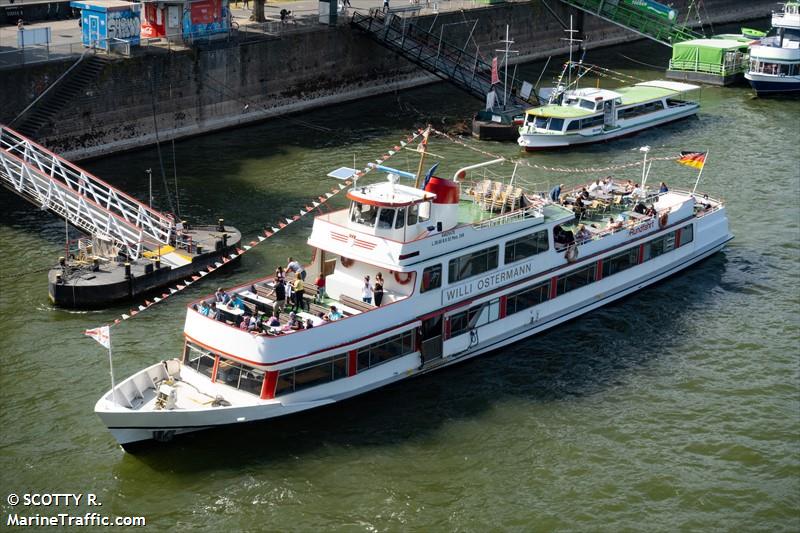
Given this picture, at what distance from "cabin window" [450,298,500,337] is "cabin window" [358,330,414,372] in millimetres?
2067

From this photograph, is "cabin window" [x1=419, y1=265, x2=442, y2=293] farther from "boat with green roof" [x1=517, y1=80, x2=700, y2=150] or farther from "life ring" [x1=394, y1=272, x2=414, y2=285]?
"boat with green roof" [x1=517, y1=80, x2=700, y2=150]

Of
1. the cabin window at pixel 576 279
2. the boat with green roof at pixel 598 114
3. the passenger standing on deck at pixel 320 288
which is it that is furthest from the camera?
the boat with green roof at pixel 598 114

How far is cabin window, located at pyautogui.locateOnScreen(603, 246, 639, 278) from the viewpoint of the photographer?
149 ft

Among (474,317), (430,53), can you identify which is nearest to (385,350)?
(474,317)

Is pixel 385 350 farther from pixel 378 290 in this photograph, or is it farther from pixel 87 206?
pixel 87 206

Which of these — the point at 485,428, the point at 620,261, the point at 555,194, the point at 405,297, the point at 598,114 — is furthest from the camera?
the point at 598,114

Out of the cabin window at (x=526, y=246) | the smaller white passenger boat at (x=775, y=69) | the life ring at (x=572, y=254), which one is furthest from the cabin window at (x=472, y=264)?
the smaller white passenger boat at (x=775, y=69)

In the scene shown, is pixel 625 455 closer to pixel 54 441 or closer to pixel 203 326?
pixel 203 326

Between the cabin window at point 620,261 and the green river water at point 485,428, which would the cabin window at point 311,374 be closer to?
the green river water at point 485,428

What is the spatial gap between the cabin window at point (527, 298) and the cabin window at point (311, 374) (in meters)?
8.07

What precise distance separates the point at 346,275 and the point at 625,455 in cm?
1126

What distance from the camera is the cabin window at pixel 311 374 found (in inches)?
1374

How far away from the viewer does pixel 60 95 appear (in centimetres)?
6056

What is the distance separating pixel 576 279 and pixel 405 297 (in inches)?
357
